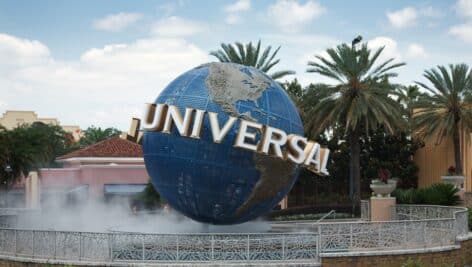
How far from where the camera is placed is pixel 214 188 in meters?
16.5

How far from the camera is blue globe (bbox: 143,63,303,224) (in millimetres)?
16469

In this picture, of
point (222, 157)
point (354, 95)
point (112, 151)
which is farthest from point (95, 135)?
point (222, 157)

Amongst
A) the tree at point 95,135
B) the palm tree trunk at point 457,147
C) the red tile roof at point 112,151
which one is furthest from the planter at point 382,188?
the tree at point 95,135

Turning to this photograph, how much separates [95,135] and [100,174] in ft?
142

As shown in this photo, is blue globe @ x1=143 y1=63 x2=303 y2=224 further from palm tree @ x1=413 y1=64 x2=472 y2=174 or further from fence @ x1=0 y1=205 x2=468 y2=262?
palm tree @ x1=413 y1=64 x2=472 y2=174

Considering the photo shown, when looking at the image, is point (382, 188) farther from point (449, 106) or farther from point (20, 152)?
point (20, 152)

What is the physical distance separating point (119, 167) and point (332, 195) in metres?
13.6

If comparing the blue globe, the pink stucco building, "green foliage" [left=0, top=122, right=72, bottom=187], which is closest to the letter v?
the blue globe

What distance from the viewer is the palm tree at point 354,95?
3475 centimetres

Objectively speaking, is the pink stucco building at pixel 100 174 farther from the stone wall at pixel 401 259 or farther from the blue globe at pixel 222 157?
the stone wall at pixel 401 259

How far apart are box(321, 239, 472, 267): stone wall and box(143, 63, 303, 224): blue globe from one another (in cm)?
262

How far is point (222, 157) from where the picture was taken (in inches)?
646

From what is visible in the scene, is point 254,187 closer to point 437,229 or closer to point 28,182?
point 437,229

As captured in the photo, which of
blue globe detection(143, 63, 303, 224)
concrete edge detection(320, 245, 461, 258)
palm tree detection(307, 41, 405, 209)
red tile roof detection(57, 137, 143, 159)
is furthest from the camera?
red tile roof detection(57, 137, 143, 159)
